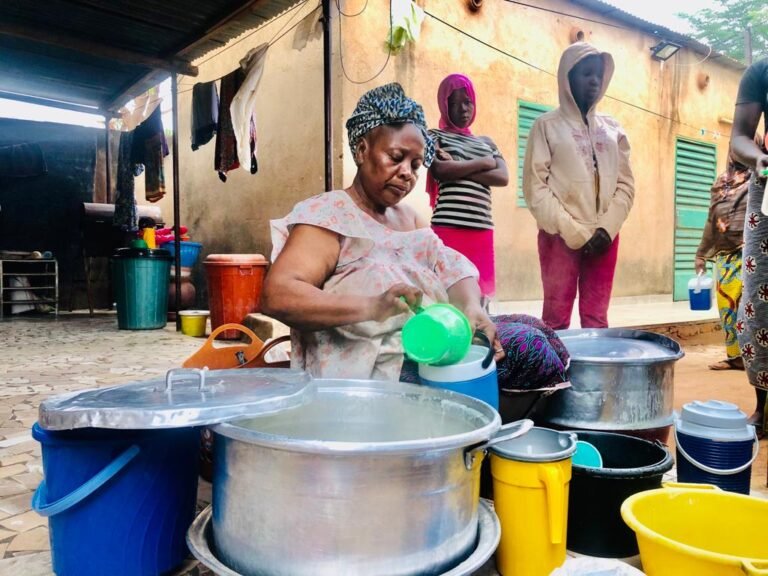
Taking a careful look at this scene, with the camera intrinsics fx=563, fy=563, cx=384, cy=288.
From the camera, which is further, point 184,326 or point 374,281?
point 184,326

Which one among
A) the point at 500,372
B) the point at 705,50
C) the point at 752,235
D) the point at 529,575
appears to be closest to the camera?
the point at 529,575

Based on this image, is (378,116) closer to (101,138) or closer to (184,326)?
(184,326)

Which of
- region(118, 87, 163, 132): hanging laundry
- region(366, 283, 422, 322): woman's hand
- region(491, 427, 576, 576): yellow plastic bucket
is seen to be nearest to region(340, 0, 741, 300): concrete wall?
region(366, 283, 422, 322): woman's hand

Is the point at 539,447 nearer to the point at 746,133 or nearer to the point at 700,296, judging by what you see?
the point at 746,133

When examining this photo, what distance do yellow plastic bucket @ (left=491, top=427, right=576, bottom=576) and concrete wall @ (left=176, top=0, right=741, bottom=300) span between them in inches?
168

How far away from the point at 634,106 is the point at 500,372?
798 cm

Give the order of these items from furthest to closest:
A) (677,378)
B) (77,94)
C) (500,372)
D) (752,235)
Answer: (77,94)
(677,378)
(752,235)
(500,372)

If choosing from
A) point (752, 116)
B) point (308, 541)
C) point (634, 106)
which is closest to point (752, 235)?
point (752, 116)

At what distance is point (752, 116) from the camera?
8.58 feet

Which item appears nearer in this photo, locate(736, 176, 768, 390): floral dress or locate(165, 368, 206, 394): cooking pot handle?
locate(165, 368, 206, 394): cooking pot handle

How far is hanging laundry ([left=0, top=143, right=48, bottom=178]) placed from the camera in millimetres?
8445

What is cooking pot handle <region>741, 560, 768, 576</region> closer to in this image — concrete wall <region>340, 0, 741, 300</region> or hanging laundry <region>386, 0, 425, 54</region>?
concrete wall <region>340, 0, 741, 300</region>

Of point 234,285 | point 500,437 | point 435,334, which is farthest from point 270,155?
point 500,437

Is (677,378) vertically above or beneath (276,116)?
beneath
